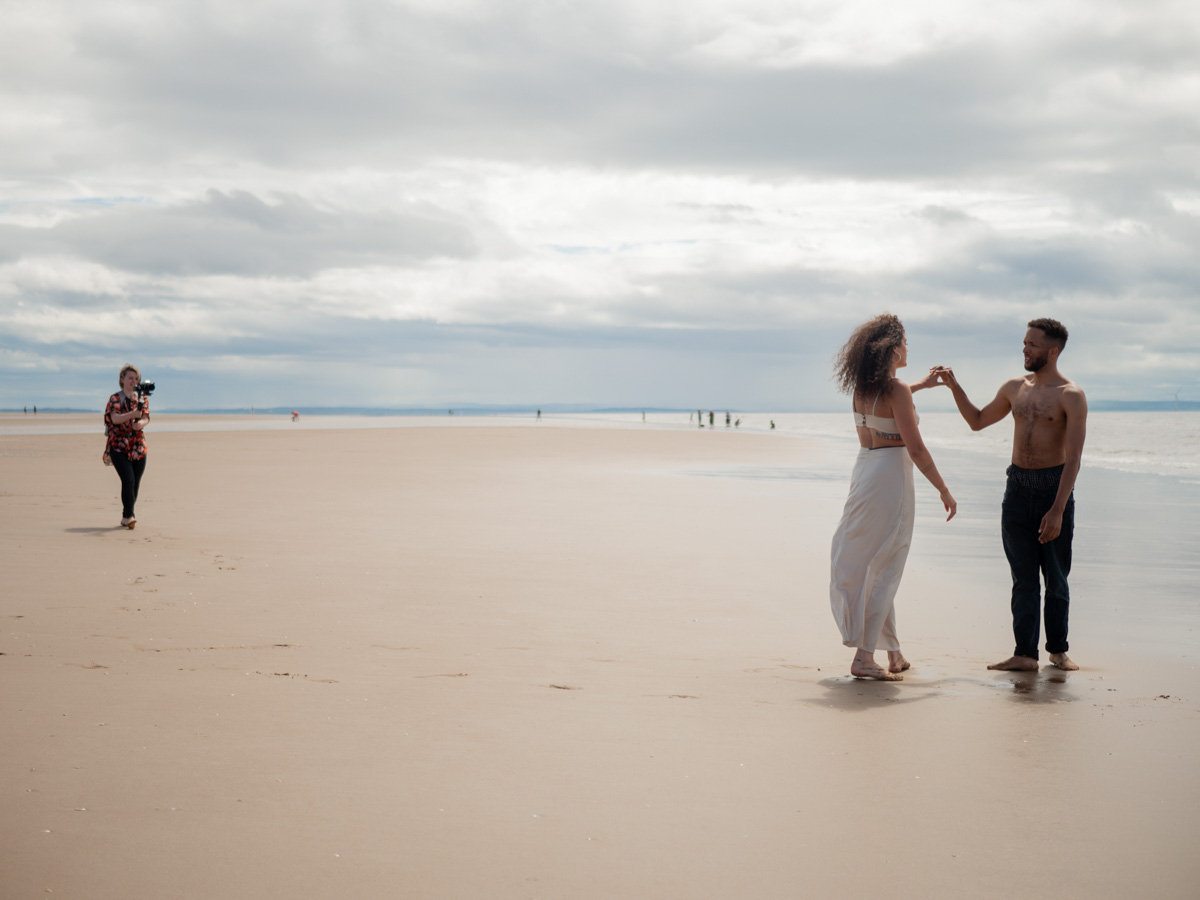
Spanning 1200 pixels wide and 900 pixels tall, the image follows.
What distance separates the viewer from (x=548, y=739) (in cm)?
416

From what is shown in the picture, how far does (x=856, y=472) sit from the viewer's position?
5.65m

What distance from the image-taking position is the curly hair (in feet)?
17.7

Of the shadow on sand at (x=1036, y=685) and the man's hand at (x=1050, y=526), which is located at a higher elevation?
the man's hand at (x=1050, y=526)

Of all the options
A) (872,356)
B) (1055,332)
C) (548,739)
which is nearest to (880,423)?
(872,356)

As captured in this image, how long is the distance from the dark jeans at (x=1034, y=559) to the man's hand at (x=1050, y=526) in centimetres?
14

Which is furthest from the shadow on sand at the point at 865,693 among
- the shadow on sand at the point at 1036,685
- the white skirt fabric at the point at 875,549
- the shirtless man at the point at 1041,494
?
the shirtless man at the point at 1041,494

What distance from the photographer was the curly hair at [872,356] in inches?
213

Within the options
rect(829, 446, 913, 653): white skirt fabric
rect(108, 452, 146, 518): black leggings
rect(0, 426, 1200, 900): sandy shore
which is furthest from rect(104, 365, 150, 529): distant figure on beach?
rect(829, 446, 913, 653): white skirt fabric

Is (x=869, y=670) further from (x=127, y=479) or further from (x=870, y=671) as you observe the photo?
(x=127, y=479)

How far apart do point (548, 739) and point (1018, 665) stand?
3116mm

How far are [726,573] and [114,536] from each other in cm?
664

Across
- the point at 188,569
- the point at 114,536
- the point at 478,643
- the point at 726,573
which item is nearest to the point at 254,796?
the point at 478,643

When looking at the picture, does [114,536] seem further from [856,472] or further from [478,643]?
[856,472]

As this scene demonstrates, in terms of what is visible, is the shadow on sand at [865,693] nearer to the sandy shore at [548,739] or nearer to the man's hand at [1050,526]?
the sandy shore at [548,739]
